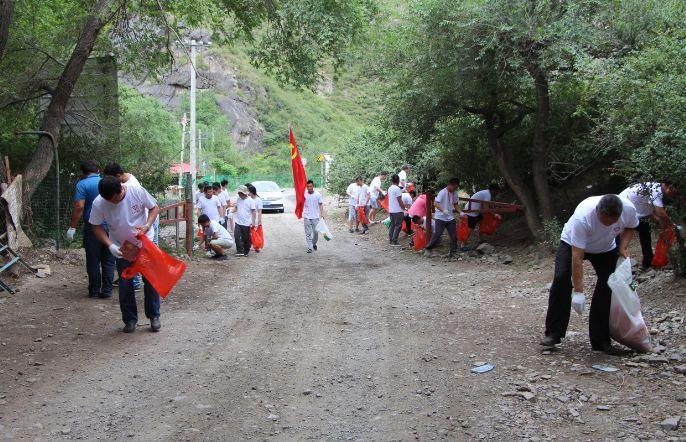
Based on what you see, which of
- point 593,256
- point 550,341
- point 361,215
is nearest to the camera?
point 593,256

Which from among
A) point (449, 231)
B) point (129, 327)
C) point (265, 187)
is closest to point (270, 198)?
point (265, 187)

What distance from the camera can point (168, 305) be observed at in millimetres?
8656

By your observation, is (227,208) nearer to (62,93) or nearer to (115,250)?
(62,93)

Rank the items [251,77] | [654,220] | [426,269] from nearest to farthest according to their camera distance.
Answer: [654,220], [426,269], [251,77]

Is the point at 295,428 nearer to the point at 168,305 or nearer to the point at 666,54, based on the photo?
the point at 168,305

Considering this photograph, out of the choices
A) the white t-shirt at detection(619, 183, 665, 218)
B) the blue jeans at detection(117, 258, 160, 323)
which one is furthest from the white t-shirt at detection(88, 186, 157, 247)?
the white t-shirt at detection(619, 183, 665, 218)

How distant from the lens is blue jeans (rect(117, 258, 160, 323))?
685 cm

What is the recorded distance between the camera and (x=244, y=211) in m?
14.6

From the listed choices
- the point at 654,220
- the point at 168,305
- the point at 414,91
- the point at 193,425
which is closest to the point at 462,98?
the point at 414,91

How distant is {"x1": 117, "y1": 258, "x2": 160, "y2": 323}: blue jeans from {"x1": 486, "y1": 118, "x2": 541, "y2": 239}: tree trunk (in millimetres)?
8439

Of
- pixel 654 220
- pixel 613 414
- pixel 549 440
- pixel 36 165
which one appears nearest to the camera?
pixel 549 440

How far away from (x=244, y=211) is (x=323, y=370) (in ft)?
30.2

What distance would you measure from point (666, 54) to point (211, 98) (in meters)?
79.6

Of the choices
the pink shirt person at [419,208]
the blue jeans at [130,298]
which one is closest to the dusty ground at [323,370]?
the blue jeans at [130,298]
